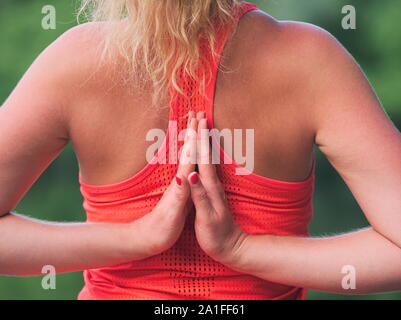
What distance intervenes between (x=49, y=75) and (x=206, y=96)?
0.75 feet

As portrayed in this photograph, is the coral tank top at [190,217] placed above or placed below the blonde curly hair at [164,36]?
below

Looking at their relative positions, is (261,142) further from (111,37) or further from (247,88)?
(111,37)

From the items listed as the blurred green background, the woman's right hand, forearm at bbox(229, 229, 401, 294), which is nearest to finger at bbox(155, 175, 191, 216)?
the woman's right hand

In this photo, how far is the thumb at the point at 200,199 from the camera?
104 cm

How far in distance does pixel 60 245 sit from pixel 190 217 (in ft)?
0.69

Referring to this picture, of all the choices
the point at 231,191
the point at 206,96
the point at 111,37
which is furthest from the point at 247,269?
the point at 111,37

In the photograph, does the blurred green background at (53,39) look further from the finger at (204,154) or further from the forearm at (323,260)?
the finger at (204,154)

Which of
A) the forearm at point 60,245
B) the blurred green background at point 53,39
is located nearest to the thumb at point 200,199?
the forearm at point 60,245

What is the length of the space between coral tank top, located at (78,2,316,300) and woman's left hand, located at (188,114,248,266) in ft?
0.09

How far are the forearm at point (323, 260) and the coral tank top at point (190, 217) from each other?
0.11ft

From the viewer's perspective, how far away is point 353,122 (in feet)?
3.36

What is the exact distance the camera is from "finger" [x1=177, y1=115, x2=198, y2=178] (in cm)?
102

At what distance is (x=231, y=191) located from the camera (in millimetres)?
1079
